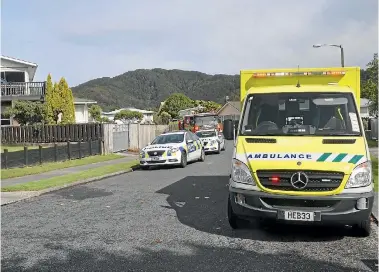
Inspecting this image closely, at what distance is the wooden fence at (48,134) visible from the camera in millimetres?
27913

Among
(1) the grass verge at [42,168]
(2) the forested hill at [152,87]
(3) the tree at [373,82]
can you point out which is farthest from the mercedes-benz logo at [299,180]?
(2) the forested hill at [152,87]

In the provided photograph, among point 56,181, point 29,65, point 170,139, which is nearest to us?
point 56,181

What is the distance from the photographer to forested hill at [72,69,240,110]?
159 metres

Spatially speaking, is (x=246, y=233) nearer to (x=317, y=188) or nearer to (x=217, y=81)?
(x=317, y=188)

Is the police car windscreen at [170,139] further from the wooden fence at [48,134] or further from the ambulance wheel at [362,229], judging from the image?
the ambulance wheel at [362,229]

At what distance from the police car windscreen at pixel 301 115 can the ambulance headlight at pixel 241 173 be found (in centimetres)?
93

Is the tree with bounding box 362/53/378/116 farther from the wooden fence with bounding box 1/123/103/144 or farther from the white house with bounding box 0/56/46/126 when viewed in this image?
the white house with bounding box 0/56/46/126

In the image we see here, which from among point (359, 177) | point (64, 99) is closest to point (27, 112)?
point (64, 99)

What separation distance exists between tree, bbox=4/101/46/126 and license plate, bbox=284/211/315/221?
2879cm

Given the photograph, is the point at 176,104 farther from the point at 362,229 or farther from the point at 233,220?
the point at 362,229

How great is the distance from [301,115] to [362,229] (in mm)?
2006

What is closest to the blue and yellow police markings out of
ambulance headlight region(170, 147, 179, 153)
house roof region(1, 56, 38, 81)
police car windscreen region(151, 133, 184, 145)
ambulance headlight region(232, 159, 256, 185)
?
ambulance headlight region(232, 159, 256, 185)

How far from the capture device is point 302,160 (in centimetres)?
626

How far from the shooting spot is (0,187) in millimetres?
12539
